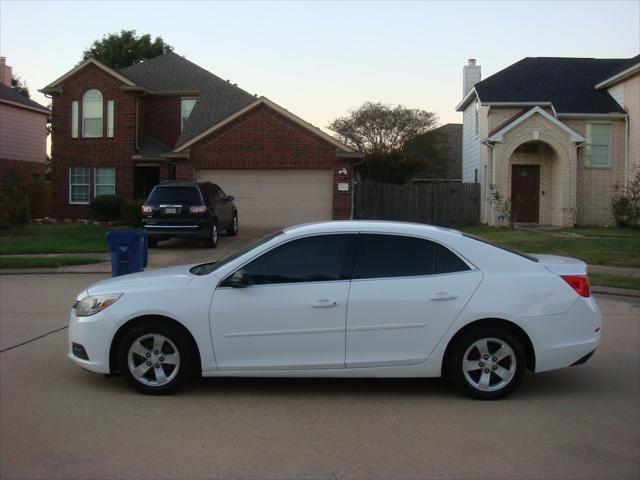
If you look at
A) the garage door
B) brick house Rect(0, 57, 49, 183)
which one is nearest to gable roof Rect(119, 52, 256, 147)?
the garage door

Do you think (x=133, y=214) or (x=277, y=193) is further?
(x=133, y=214)

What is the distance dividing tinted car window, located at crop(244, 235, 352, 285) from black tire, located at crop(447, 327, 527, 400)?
3.91 feet

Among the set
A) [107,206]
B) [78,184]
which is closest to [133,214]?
[107,206]

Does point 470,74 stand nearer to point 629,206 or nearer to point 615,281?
point 629,206

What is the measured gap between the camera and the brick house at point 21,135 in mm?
34500

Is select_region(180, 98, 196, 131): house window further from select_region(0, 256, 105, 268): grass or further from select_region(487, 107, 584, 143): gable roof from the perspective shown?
select_region(0, 256, 105, 268): grass

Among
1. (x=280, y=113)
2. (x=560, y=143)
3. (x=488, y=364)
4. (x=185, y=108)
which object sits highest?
(x=185, y=108)

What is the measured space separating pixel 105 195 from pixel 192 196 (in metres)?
11.5

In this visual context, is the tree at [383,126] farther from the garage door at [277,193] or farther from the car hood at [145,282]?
the car hood at [145,282]

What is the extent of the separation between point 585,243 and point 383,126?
1244 inches

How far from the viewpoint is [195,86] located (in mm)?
31938

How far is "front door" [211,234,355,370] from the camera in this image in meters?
6.09

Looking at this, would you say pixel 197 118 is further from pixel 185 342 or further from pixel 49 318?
pixel 185 342

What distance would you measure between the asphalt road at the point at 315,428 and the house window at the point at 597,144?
2206 centimetres
